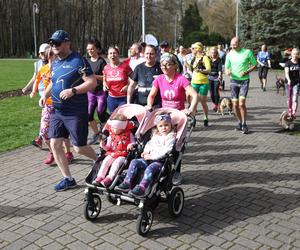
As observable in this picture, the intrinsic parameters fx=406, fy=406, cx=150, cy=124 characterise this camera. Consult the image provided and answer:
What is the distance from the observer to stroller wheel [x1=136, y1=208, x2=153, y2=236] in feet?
13.6

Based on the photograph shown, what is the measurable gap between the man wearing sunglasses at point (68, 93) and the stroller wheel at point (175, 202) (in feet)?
4.99

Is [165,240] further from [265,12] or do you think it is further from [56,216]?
[265,12]

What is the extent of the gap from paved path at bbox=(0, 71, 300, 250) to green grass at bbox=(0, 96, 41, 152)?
81 cm

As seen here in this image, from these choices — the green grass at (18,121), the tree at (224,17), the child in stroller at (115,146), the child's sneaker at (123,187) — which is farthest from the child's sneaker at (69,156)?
the tree at (224,17)

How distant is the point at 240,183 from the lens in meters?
5.95

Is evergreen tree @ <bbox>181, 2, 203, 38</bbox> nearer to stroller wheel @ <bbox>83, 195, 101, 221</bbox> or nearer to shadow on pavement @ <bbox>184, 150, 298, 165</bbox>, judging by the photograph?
shadow on pavement @ <bbox>184, 150, 298, 165</bbox>

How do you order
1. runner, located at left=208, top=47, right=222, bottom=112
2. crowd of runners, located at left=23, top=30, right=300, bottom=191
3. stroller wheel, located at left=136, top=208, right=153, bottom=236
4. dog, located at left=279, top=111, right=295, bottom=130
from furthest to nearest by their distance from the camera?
runner, located at left=208, top=47, right=222, bottom=112, dog, located at left=279, top=111, right=295, bottom=130, crowd of runners, located at left=23, top=30, right=300, bottom=191, stroller wheel, located at left=136, top=208, right=153, bottom=236

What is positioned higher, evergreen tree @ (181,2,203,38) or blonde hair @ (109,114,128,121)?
evergreen tree @ (181,2,203,38)

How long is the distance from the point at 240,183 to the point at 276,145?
265 centimetres

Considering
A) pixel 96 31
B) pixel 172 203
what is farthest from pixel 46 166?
pixel 96 31

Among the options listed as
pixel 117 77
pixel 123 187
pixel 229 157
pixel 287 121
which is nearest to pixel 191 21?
pixel 287 121

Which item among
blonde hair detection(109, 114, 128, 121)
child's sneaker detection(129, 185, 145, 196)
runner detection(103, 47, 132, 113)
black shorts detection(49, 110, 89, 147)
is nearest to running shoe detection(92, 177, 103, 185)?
child's sneaker detection(129, 185, 145, 196)

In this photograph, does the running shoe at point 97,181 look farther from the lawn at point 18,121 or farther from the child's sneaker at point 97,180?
the lawn at point 18,121

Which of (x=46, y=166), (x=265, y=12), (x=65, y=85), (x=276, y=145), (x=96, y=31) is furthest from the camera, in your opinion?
(x=96, y=31)
